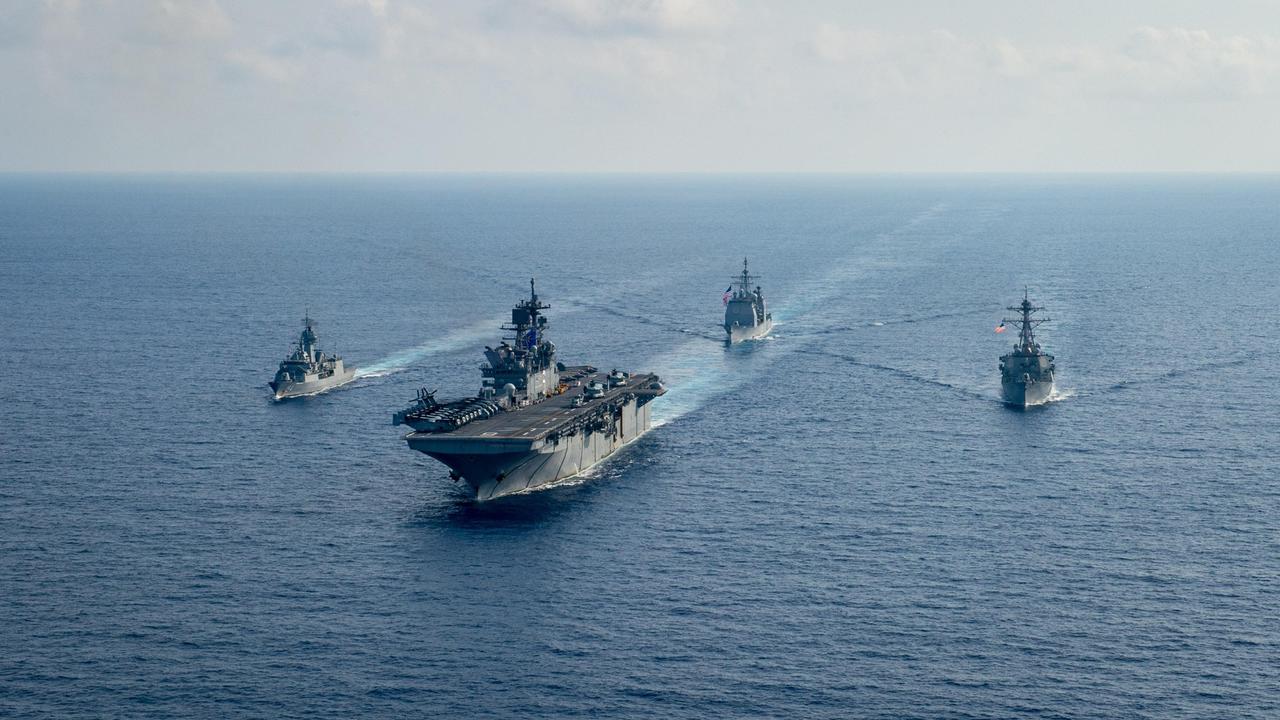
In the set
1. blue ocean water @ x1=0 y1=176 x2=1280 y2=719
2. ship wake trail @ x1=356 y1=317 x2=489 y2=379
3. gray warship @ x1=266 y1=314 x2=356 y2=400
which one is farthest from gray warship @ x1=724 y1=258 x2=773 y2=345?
gray warship @ x1=266 y1=314 x2=356 y2=400

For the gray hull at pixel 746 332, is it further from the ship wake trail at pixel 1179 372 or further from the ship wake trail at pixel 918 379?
the ship wake trail at pixel 1179 372

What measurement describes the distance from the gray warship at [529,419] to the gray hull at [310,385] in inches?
451

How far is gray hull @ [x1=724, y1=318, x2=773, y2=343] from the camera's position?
137500 mm

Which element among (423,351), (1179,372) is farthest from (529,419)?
(1179,372)

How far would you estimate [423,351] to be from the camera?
130875 millimetres

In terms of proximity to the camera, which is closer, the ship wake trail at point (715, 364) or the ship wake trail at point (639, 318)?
the ship wake trail at point (715, 364)

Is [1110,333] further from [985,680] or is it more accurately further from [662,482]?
[985,680]

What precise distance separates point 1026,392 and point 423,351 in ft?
179

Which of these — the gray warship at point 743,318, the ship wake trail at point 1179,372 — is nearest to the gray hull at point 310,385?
the gray warship at point 743,318

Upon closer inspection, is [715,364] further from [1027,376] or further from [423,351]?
[1027,376]

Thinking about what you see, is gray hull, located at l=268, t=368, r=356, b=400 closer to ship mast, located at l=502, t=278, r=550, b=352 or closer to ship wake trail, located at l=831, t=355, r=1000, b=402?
ship mast, located at l=502, t=278, r=550, b=352

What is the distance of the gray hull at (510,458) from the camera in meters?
80.9

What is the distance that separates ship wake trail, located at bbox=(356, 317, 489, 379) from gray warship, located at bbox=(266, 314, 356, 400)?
276 cm

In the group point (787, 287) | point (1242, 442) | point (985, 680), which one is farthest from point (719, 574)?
point (787, 287)
